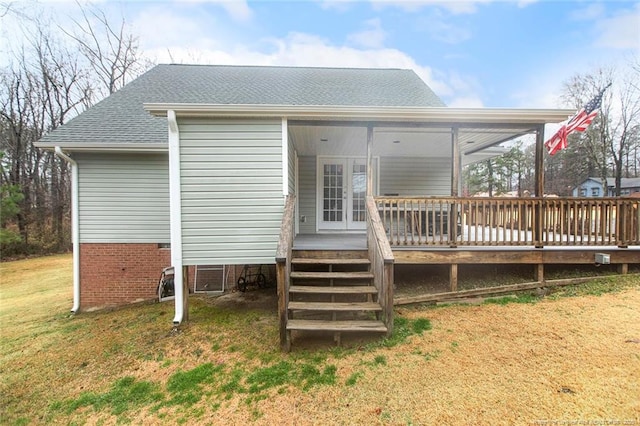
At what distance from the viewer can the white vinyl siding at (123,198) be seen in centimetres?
598

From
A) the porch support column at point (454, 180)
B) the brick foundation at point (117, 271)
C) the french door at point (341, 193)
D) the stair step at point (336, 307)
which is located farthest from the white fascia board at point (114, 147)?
the porch support column at point (454, 180)

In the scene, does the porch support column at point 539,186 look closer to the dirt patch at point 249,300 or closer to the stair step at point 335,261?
the stair step at point 335,261

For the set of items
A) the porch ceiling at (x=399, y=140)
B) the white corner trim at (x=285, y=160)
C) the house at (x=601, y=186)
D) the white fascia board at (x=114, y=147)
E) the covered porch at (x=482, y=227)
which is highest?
the house at (x=601, y=186)

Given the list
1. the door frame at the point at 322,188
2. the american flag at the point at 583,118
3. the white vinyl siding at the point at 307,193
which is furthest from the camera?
the white vinyl siding at the point at 307,193

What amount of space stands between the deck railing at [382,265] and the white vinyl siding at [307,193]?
2.98m

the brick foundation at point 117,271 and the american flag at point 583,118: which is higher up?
the american flag at point 583,118

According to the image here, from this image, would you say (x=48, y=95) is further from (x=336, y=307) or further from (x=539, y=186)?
(x=539, y=186)

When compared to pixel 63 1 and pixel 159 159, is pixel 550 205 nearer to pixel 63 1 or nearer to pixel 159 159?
pixel 159 159

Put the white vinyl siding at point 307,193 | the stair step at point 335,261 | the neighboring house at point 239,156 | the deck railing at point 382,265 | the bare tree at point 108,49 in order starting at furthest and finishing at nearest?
the bare tree at point 108,49
the white vinyl siding at point 307,193
the neighboring house at point 239,156
the stair step at point 335,261
the deck railing at point 382,265

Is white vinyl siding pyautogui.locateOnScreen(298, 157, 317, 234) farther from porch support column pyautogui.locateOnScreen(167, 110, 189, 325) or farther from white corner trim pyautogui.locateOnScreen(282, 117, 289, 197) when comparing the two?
porch support column pyautogui.locateOnScreen(167, 110, 189, 325)

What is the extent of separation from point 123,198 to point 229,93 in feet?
11.4

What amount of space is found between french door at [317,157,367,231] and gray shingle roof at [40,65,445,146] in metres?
1.46

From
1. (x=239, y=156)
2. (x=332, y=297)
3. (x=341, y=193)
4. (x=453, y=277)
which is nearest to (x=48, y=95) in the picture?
(x=239, y=156)

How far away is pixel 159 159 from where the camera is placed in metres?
6.07
